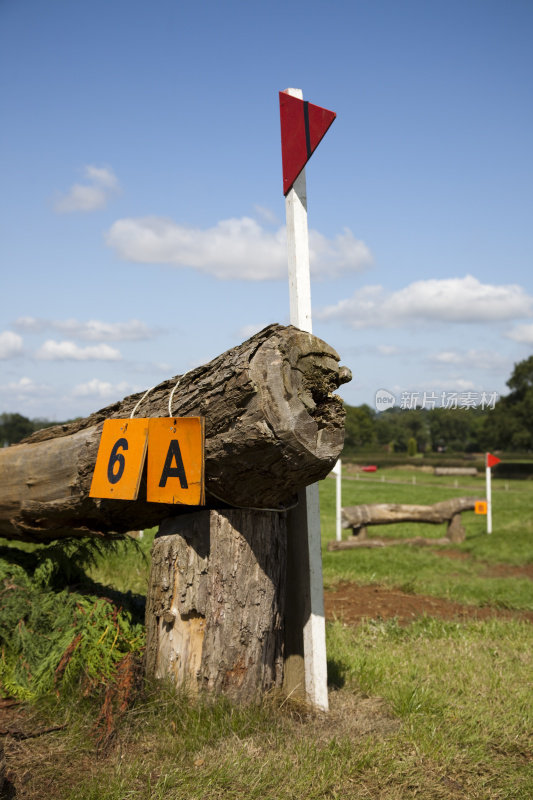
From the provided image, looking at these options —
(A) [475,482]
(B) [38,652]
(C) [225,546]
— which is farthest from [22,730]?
(A) [475,482]

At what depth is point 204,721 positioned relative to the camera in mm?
→ 2984

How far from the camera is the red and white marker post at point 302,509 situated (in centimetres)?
348

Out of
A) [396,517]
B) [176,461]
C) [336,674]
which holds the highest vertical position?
[176,461]

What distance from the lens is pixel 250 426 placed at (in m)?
2.76

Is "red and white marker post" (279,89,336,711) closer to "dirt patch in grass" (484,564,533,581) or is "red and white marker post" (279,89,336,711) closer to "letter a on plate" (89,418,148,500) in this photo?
"letter a on plate" (89,418,148,500)

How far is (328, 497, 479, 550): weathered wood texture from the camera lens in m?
11.5

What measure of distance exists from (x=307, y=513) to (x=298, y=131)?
2154mm

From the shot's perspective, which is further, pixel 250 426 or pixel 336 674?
pixel 336 674

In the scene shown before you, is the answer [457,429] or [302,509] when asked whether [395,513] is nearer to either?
[302,509]

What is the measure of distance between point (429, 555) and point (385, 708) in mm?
7456

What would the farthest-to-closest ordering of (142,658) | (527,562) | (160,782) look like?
(527,562) < (142,658) < (160,782)

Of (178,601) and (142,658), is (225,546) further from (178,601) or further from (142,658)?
(142,658)

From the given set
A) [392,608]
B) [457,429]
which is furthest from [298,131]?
[457,429]

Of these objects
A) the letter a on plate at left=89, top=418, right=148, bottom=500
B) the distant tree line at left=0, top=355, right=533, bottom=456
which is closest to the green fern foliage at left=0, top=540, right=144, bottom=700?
the letter a on plate at left=89, top=418, right=148, bottom=500
